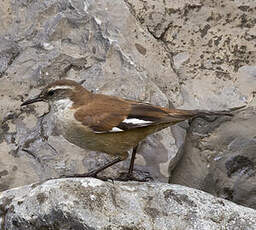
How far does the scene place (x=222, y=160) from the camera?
6.51 m

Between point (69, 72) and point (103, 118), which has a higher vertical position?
point (69, 72)

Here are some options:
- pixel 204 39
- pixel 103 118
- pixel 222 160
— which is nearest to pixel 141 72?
pixel 204 39

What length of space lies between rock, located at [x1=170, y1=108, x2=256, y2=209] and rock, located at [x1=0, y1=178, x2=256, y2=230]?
4.71ft

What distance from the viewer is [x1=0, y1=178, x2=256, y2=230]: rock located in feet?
14.8

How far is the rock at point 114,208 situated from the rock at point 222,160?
1.44m

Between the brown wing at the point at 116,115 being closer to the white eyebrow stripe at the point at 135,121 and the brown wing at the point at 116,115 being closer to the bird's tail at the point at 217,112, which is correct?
the white eyebrow stripe at the point at 135,121

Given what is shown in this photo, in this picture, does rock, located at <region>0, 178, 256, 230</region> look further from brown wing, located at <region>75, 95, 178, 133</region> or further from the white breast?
the white breast

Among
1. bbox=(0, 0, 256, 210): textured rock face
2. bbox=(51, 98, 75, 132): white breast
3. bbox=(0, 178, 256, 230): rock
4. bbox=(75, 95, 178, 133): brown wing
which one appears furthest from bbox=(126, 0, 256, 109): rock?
bbox=(0, 178, 256, 230): rock

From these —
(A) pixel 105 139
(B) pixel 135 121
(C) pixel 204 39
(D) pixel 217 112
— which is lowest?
(A) pixel 105 139

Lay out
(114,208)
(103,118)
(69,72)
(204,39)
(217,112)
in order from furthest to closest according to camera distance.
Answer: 1. (204,39)
2. (69,72)
3. (217,112)
4. (103,118)
5. (114,208)

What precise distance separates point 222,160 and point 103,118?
68.8 inches

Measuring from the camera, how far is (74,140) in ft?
18.2

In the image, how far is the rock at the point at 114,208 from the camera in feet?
14.8

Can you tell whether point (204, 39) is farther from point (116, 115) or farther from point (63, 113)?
point (63, 113)
